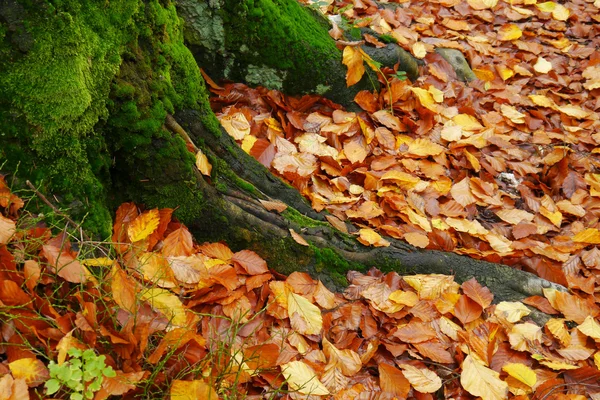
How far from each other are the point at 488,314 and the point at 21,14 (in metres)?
2.30

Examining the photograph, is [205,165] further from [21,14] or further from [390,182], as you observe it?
[390,182]

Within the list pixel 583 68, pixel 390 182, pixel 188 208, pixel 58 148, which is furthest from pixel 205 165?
pixel 583 68

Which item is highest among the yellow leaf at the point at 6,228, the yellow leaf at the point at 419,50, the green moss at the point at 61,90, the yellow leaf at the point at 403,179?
the green moss at the point at 61,90

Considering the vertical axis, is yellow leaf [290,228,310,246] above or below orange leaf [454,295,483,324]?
above

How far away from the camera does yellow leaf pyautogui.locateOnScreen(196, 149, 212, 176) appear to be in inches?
93.8

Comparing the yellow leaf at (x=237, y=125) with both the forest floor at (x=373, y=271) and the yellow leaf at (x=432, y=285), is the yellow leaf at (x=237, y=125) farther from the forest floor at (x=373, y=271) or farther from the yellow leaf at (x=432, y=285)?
the yellow leaf at (x=432, y=285)

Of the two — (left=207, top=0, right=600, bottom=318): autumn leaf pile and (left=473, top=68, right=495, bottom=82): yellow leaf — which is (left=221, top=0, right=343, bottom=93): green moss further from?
(left=473, top=68, right=495, bottom=82): yellow leaf

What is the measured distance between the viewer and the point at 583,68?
4539 millimetres

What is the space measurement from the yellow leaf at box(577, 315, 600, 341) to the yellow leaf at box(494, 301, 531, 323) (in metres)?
0.24

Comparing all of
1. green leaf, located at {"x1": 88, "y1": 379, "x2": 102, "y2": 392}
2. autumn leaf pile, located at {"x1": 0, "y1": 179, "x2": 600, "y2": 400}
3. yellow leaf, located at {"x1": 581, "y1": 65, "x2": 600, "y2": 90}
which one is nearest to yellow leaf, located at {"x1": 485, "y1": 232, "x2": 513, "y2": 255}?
autumn leaf pile, located at {"x1": 0, "y1": 179, "x2": 600, "y2": 400}

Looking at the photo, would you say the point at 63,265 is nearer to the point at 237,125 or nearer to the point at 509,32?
the point at 237,125

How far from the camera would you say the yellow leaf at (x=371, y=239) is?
2.69 m

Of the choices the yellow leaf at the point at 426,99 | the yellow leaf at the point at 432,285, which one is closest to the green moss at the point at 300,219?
the yellow leaf at the point at 432,285

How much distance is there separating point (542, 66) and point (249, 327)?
3573mm
